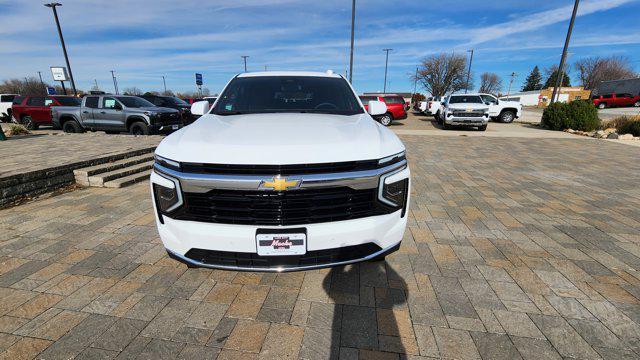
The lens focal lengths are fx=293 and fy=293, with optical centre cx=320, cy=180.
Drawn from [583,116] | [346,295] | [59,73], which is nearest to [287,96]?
[346,295]

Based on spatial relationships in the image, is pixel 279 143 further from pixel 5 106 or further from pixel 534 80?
pixel 534 80

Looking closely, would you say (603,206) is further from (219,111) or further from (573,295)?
(219,111)

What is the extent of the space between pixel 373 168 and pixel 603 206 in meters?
4.73

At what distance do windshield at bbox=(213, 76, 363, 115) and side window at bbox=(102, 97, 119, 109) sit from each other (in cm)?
984

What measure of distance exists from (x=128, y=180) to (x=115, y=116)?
7.17 m

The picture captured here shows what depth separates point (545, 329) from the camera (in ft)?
6.73

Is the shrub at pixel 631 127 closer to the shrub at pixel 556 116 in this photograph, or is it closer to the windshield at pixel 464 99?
the shrub at pixel 556 116

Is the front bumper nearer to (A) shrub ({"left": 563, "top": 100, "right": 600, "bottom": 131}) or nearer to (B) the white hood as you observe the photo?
(B) the white hood

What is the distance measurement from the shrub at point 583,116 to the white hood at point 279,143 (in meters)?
17.2

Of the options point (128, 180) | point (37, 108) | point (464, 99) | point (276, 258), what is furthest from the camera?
point (464, 99)

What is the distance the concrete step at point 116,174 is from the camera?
5.27 metres

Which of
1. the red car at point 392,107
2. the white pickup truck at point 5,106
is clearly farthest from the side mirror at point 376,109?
the white pickup truck at point 5,106

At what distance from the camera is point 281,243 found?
6.30 feet

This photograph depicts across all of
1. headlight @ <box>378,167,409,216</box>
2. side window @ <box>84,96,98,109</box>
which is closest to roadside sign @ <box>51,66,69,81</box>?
side window @ <box>84,96,98,109</box>
